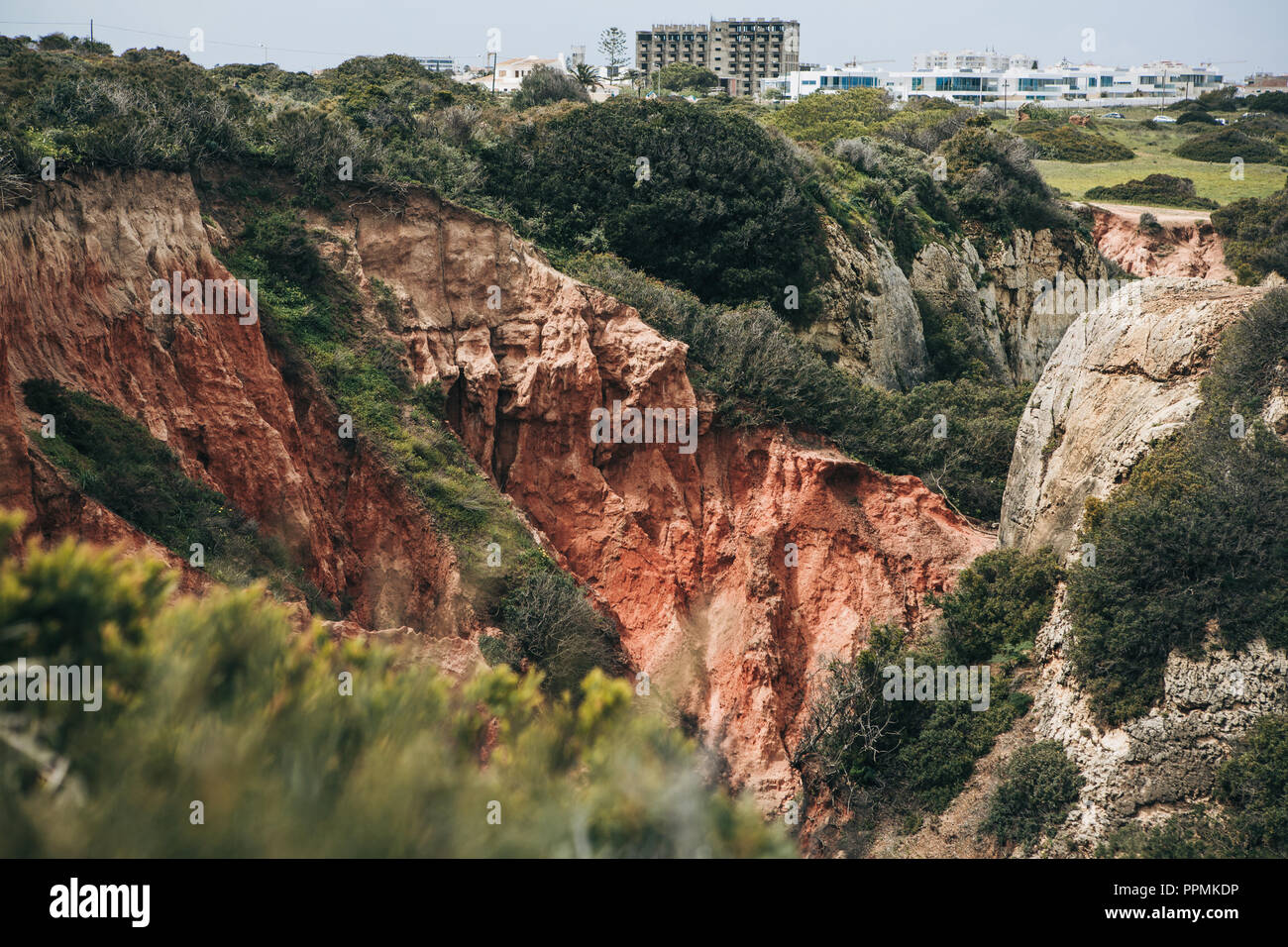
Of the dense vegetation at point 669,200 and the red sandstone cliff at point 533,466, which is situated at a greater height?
the dense vegetation at point 669,200

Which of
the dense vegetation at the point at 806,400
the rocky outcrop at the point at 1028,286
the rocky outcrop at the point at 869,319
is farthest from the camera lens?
the rocky outcrop at the point at 1028,286

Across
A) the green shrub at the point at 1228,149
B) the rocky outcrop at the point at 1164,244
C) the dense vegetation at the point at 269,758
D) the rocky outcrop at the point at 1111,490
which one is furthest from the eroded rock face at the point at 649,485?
the green shrub at the point at 1228,149

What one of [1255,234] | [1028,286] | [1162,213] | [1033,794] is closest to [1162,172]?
[1162,213]

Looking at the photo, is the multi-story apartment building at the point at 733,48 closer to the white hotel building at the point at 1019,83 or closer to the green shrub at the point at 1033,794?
the white hotel building at the point at 1019,83

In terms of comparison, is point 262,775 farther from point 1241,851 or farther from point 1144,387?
point 1144,387

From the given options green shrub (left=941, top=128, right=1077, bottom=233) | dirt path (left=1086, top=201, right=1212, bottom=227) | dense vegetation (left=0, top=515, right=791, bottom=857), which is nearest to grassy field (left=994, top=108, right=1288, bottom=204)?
dirt path (left=1086, top=201, right=1212, bottom=227)

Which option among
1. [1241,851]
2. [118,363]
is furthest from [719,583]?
[118,363]
